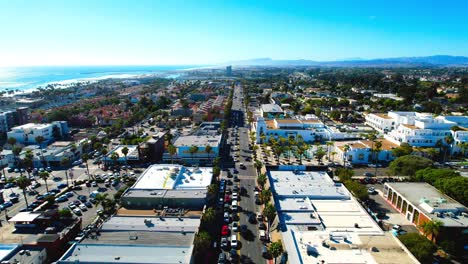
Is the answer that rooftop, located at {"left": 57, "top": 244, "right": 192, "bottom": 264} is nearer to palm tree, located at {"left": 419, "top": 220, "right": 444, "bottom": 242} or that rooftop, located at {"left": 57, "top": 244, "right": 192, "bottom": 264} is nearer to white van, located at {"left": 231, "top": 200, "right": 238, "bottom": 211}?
white van, located at {"left": 231, "top": 200, "right": 238, "bottom": 211}

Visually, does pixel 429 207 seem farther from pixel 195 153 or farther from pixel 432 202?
pixel 195 153

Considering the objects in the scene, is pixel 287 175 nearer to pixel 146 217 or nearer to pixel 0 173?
pixel 146 217

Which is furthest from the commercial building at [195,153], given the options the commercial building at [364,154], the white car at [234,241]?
the commercial building at [364,154]

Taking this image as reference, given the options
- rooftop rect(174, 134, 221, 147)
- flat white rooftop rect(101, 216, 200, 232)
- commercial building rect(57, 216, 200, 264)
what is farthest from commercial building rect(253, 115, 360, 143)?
commercial building rect(57, 216, 200, 264)

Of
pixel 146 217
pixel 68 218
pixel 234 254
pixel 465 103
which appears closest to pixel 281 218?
pixel 234 254

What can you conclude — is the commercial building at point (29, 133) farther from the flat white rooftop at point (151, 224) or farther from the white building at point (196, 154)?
the flat white rooftop at point (151, 224)

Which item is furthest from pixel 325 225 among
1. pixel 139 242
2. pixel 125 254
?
pixel 125 254
